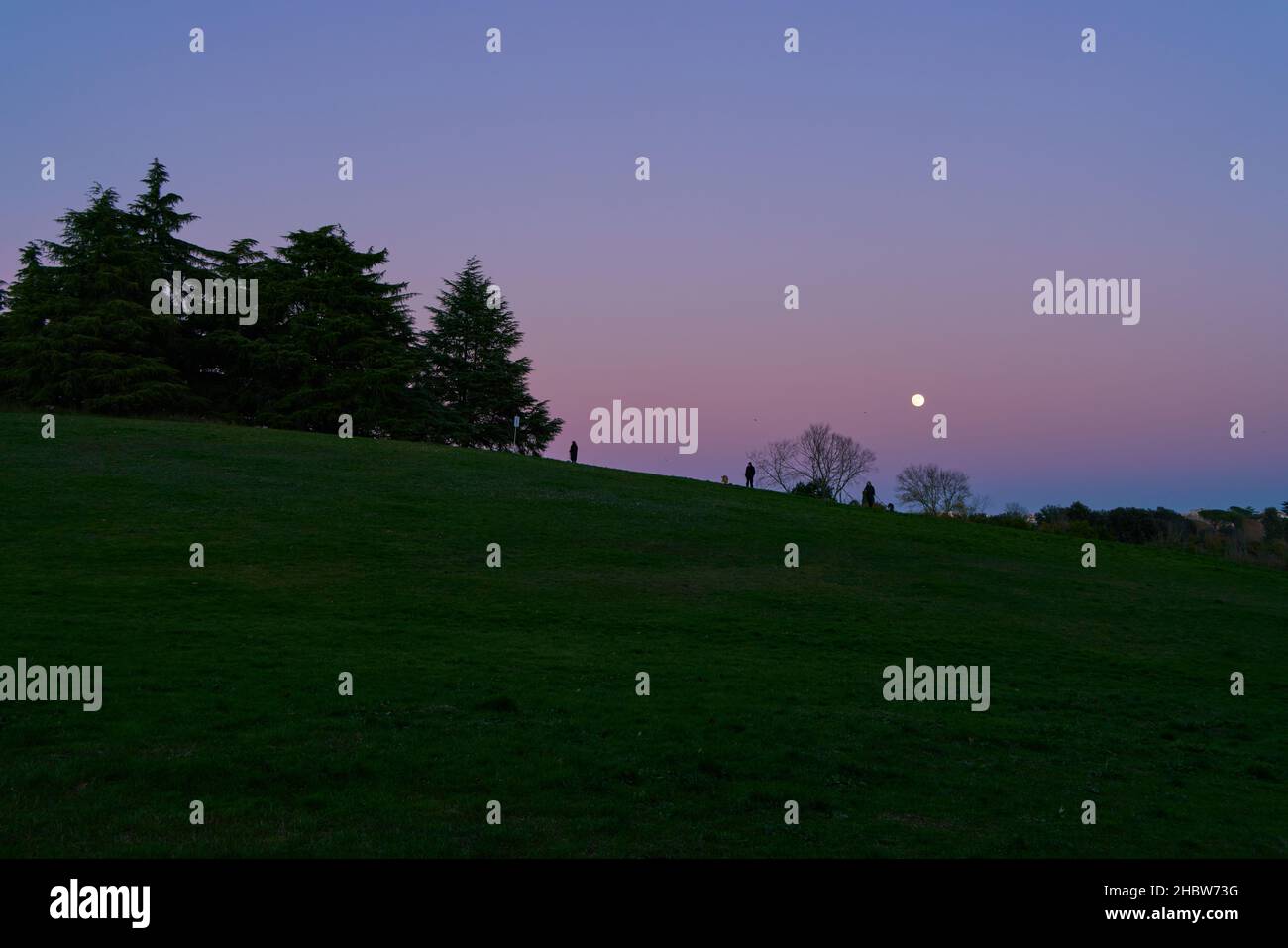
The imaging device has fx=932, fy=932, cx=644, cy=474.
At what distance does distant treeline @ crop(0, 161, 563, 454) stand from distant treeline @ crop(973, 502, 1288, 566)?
168 feet

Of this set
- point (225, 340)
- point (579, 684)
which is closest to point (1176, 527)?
point (225, 340)

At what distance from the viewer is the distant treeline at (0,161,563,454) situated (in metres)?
74.9

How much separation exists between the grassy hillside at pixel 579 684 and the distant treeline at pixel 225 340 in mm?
32276

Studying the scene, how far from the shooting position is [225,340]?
266ft

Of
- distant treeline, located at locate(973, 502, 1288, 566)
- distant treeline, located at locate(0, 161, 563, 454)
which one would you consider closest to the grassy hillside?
distant treeline, located at locate(973, 502, 1288, 566)

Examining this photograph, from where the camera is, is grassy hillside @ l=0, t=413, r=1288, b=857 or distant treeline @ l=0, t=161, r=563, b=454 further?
distant treeline @ l=0, t=161, r=563, b=454

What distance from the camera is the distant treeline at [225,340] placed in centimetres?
7488

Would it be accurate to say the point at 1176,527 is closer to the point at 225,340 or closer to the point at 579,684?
the point at 225,340

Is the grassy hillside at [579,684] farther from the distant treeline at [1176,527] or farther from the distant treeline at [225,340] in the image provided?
the distant treeline at [225,340]

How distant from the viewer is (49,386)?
243 feet

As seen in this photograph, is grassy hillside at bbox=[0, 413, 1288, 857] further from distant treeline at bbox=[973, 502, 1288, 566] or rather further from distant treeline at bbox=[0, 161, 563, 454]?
Answer: distant treeline at bbox=[0, 161, 563, 454]

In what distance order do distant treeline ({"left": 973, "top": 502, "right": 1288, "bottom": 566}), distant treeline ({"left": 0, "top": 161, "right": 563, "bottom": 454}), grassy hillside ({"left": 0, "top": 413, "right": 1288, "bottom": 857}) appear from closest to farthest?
grassy hillside ({"left": 0, "top": 413, "right": 1288, "bottom": 857}), distant treeline ({"left": 973, "top": 502, "right": 1288, "bottom": 566}), distant treeline ({"left": 0, "top": 161, "right": 563, "bottom": 454})
